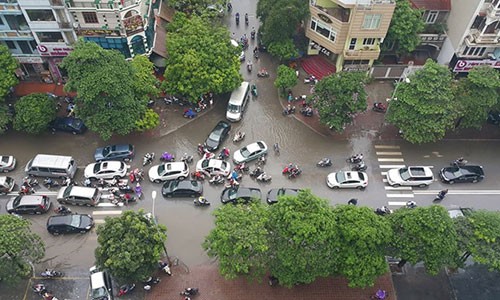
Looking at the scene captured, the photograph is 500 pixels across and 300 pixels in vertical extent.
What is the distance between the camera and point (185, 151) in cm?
4397

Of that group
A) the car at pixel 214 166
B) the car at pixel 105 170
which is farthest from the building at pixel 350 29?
the car at pixel 105 170

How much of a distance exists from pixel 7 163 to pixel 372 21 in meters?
40.1

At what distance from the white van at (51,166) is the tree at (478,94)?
1525 inches

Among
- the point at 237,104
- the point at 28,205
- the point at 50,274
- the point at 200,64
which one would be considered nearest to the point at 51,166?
the point at 28,205


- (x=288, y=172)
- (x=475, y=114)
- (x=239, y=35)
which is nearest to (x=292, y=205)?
(x=288, y=172)

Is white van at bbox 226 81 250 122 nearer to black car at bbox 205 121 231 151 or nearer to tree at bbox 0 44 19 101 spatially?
black car at bbox 205 121 231 151

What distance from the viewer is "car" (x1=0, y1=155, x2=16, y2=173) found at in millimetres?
41000

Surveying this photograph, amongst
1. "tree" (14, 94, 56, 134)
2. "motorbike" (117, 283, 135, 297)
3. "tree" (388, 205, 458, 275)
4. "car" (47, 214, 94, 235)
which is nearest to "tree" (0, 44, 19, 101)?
"tree" (14, 94, 56, 134)

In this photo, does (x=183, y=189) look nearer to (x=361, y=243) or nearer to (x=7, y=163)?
(x=361, y=243)

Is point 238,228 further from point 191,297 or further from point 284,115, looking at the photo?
point 284,115

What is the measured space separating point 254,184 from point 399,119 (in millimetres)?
15971

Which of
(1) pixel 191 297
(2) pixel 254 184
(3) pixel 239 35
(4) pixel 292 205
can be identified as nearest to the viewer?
(4) pixel 292 205

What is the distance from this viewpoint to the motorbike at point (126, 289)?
33.5 m

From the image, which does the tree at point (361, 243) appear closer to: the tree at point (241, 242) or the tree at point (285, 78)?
the tree at point (241, 242)
